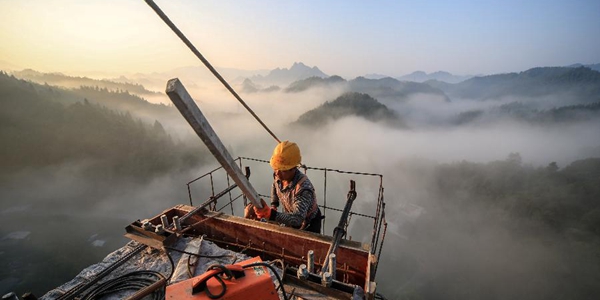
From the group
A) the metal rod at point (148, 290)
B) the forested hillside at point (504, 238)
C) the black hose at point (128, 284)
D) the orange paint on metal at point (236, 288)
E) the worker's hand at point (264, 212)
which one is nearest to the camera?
the orange paint on metal at point (236, 288)

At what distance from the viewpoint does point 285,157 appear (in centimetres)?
555

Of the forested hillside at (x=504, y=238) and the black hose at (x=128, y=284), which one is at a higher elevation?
the black hose at (x=128, y=284)

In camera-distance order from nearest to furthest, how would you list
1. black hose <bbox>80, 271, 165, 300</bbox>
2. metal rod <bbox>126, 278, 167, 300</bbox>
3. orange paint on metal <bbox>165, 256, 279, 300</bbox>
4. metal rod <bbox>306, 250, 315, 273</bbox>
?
orange paint on metal <bbox>165, 256, 279, 300</bbox> < metal rod <bbox>306, 250, 315, 273</bbox> < metal rod <bbox>126, 278, 167, 300</bbox> < black hose <bbox>80, 271, 165, 300</bbox>

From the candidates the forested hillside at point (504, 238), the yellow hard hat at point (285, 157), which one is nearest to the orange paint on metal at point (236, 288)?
the yellow hard hat at point (285, 157)

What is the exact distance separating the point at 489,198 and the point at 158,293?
16644cm

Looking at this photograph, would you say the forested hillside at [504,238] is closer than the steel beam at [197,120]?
No

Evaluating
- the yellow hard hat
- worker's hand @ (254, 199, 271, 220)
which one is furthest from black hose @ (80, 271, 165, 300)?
the yellow hard hat

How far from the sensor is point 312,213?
245 inches

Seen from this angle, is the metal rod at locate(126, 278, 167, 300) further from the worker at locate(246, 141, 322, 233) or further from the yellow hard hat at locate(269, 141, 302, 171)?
the yellow hard hat at locate(269, 141, 302, 171)

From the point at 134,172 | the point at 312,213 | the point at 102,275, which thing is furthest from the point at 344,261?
the point at 134,172

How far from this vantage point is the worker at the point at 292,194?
5.49 meters

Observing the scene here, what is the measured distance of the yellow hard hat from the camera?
5566mm

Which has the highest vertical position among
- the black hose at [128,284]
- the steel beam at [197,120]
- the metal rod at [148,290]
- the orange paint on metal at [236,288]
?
the steel beam at [197,120]

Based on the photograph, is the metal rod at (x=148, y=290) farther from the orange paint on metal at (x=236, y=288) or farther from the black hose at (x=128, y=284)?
the orange paint on metal at (x=236, y=288)
